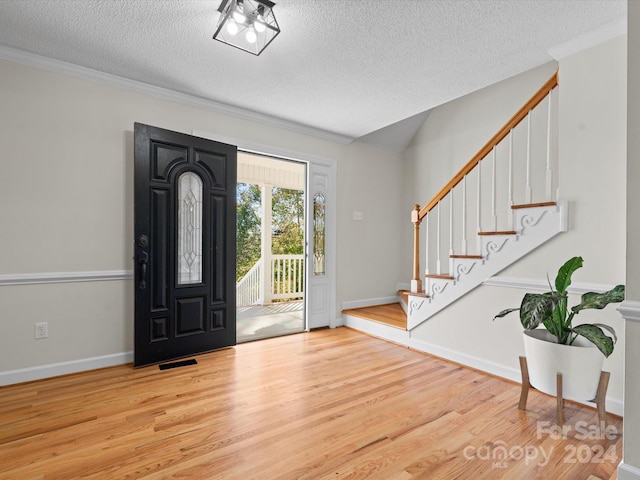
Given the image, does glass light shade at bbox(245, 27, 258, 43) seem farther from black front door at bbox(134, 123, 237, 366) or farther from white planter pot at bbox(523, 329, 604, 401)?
white planter pot at bbox(523, 329, 604, 401)

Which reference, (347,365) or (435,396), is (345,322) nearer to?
(347,365)

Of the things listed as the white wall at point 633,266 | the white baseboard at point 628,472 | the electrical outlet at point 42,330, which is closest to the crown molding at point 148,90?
the electrical outlet at point 42,330

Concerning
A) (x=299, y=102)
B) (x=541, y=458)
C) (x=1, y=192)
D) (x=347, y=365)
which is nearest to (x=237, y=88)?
(x=299, y=102)

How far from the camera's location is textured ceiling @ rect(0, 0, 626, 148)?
6.54 ft

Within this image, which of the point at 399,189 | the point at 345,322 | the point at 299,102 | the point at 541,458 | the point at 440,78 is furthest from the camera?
the point at 399,189

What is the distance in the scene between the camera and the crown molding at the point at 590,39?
6.88 feet

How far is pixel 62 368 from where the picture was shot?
269cm

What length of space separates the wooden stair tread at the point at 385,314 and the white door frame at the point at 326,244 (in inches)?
12.0

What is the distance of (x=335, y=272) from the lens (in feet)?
14.1

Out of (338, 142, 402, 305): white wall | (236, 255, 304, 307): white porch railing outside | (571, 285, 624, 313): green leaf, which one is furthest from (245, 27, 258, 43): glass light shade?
(236, 255, 304, 307): white porch railing outside

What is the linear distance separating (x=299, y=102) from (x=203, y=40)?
1.17 meters

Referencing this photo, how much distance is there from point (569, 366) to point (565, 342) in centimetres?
15

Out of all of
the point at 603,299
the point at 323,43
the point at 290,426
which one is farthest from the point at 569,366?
the point at 323,43

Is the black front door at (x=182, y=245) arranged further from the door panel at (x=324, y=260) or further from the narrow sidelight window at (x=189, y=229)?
the door panel at (x=324, y=260)
